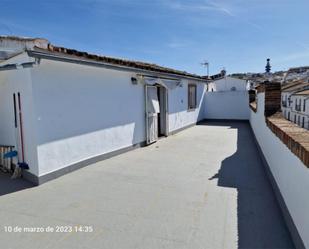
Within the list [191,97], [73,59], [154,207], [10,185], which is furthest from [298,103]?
[10,185]

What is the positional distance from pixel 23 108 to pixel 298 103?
3220 cm

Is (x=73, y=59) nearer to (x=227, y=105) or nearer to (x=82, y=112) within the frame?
(x=82, y=112)

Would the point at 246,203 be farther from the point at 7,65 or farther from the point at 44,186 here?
the point at 7,65

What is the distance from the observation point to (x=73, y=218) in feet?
11.5

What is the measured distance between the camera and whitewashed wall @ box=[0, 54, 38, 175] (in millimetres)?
4973

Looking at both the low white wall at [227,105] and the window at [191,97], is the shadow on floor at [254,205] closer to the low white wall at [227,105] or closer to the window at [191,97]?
the window at [191,97]

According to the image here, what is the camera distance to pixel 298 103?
94.3ft

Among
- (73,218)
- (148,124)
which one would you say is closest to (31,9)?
(148,124)

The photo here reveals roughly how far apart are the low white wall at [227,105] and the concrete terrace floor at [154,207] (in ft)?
38.2

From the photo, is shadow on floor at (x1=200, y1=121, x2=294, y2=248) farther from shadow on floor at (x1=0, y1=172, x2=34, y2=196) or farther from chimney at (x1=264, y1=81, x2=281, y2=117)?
shadow on floor at (x1=0, y1=172, x2=34, y2=196)

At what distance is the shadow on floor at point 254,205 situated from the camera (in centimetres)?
294

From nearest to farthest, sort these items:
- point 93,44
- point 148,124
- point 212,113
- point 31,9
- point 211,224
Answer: point 211,224 → point 31,9 → point 148,124 → point 93,44 → point 212,113

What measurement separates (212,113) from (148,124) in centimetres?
1040

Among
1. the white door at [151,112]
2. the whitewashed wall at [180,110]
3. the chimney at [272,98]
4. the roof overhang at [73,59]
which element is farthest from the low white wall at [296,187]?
the whitewashed wall at [180,110]
